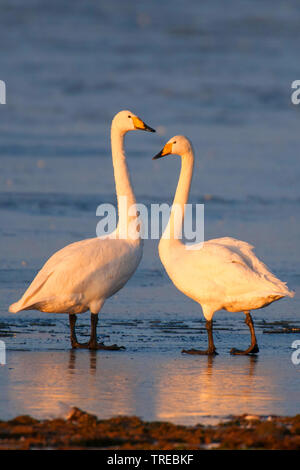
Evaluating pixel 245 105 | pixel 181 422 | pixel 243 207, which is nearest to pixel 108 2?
pixel 245 105

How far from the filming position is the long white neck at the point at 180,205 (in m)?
10.0

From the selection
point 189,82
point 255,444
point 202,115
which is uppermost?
point 189,82

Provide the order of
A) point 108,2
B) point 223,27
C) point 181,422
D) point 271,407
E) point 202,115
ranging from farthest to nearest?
point 108,2, point 223,27, point 202,115, point 271,407, point 181,422

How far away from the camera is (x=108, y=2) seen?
51.2m

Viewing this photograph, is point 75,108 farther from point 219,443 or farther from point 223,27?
point 219,443

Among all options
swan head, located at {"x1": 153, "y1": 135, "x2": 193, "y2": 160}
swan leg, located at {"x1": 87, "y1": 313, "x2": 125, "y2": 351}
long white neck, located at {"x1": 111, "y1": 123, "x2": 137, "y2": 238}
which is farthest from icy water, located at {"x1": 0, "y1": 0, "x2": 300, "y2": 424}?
swan head, located at {"x1": 153, "y1": 135, "x2": 193, "y2": 160}

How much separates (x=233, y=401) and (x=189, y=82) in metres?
28.8

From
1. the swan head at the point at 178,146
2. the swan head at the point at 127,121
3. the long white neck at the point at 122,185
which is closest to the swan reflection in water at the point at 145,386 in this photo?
the long white neck at the point at 122,185

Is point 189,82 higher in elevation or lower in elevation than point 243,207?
higher

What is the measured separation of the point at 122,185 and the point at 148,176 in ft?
29.4
